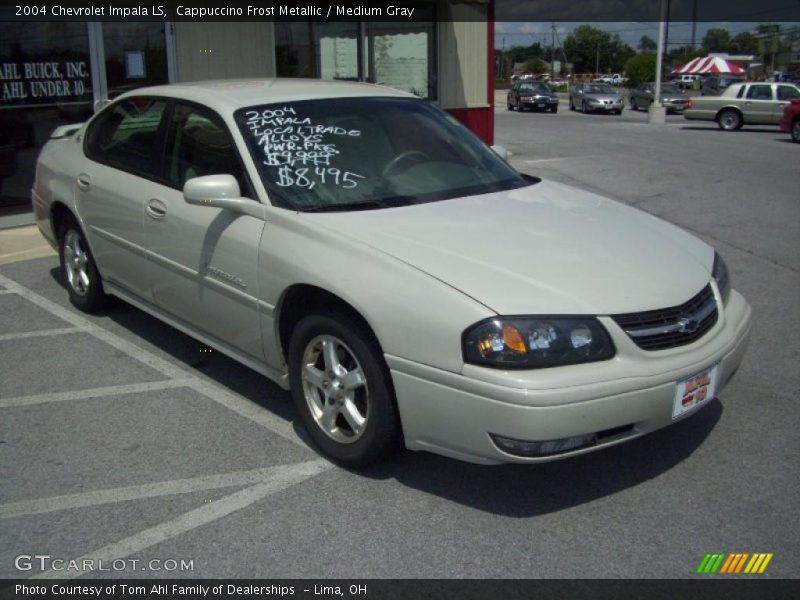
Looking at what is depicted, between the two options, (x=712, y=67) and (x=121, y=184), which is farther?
(x=712, y=67)

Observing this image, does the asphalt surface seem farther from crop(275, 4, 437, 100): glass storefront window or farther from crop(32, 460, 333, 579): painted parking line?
crop(275, 4, 437, 100): glass storefront window

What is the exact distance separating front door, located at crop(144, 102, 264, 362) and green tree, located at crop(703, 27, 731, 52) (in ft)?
434

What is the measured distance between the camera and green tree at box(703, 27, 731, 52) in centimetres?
12525

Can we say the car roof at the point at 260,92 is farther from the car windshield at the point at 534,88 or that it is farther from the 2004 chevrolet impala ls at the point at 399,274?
the car windshield at the point at 534,88

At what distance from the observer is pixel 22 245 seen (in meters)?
8.49

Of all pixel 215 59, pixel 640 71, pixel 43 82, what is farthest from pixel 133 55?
pixel 640 71

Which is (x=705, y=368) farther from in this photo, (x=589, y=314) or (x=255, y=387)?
(x=255, y=387)

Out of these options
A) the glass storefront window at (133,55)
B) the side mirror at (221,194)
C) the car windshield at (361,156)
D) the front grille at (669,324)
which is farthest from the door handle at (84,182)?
the glass storefront window at (133,55)

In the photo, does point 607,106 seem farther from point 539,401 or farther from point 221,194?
point 539,401

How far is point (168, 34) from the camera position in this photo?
10742 mm

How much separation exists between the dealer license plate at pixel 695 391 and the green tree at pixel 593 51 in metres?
122

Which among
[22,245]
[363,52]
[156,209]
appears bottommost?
[22,245]

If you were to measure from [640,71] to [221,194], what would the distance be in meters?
71.4
